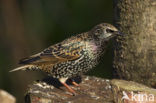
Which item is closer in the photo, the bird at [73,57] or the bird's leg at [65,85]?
the bird's leg at [65,85]

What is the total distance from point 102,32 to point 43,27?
5.75m

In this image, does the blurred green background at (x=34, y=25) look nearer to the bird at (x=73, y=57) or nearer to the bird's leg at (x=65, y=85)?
the bird at (x=73, y=57)

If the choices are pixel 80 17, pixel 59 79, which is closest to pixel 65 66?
pixel 59 79

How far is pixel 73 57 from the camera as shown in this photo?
257 inches

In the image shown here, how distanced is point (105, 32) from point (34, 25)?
20.4ft

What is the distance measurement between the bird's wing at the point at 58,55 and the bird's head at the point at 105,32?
32 cm

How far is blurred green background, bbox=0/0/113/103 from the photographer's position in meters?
11.6

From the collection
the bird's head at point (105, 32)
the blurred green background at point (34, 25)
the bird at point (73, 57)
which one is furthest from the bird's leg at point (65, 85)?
the blurred green background at point (34, 25)

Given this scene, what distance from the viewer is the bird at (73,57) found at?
645cm

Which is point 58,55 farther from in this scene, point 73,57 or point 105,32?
point 105,32
